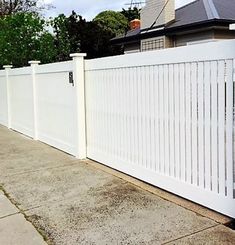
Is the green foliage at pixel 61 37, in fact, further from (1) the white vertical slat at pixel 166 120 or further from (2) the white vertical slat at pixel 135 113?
(1) the white vertical slat at pixel 166 120

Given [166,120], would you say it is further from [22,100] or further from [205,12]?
[205,12]

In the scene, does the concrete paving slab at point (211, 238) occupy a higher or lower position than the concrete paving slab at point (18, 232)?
higher

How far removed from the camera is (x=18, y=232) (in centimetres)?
419

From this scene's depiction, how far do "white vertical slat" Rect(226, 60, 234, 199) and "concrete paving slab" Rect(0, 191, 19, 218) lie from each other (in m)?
2.55

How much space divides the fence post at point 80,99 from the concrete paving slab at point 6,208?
233 centimetres

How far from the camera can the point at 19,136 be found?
10883mm

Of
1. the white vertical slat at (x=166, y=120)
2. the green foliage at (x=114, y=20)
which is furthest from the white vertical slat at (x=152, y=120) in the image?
the green foliage at (x=114, y=20)

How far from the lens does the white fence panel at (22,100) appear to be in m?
10.4

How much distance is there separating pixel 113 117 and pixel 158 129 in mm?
1334

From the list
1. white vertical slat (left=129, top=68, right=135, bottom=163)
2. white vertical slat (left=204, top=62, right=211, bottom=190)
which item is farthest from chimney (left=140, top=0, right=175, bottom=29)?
white vertical slat (left=204, top=62, right=211, bottom=190)

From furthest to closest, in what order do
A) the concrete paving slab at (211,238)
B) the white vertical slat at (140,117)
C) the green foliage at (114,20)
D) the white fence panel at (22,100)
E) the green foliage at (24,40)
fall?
the green foliage at (114,20) → the green foliage at (24,40) → the white fence panel at (22,100) → the white vertical slat at (140,117) → the concrete paving slab at (211,238)

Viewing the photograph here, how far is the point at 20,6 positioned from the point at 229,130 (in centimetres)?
2706

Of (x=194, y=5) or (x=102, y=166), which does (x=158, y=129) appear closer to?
(x=102, y=166)

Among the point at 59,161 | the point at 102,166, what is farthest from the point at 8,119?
the point at 102,166
